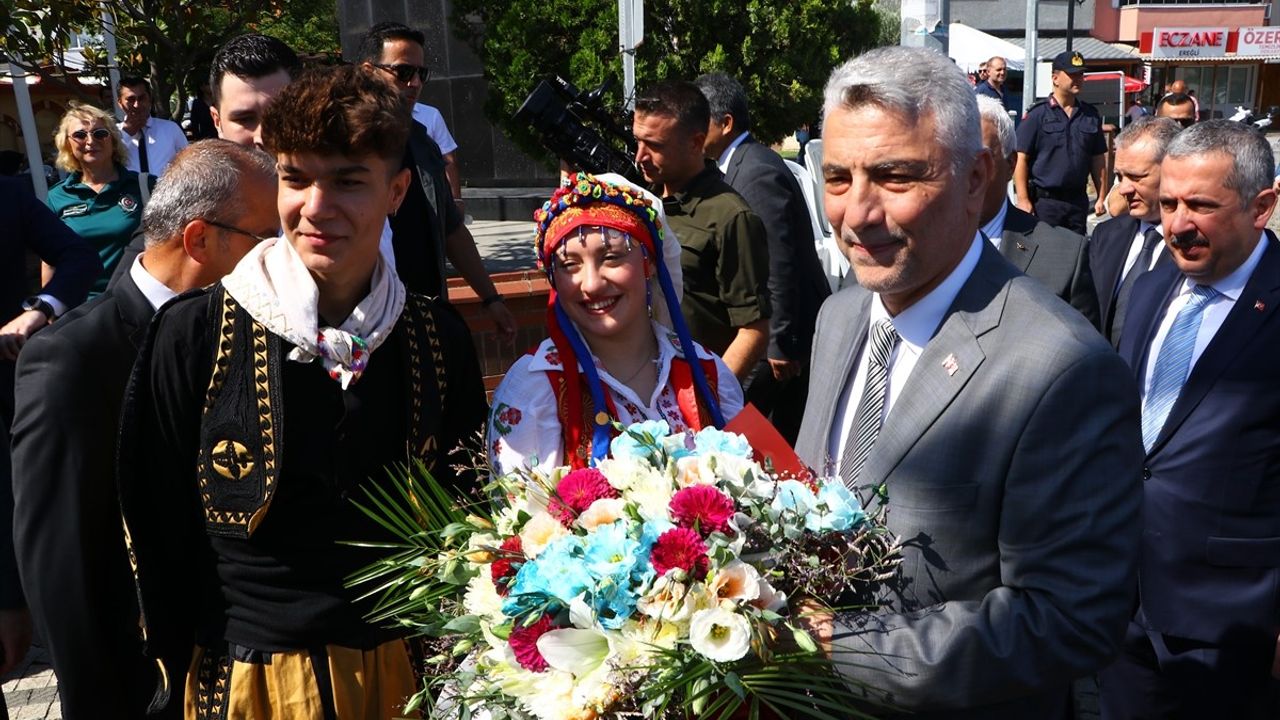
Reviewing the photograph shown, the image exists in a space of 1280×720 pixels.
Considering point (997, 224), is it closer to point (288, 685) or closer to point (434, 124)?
point (288, 685)

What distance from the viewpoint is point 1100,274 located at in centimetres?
450

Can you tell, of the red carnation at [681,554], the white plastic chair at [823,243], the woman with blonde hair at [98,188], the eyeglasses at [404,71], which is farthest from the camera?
the white plastic chair at [823,243]

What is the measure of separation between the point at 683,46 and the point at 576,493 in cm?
1280

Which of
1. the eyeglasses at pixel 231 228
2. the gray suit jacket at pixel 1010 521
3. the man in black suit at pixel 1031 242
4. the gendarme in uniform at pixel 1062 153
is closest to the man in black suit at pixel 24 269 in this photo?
the eyeglasses at pixel 231 228

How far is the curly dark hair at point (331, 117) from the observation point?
2.46 meters

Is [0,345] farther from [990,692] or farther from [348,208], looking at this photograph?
[990,692]

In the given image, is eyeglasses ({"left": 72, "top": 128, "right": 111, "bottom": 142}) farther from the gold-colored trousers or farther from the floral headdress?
the gold-colored trousers

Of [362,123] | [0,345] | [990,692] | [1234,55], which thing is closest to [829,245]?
[0,345]

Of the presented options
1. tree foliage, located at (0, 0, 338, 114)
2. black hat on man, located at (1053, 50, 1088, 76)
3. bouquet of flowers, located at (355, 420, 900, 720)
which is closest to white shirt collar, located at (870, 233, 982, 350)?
bouquet of flowers, located at (355, 420, 900, 720)

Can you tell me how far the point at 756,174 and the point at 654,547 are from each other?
394 centimetres

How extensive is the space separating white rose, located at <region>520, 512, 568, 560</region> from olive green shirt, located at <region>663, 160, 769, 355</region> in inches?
111

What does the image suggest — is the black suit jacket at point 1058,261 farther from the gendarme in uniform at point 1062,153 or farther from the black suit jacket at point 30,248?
the gendarme in uniform at point 1062,153

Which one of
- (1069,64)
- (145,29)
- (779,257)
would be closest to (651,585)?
(779,257)

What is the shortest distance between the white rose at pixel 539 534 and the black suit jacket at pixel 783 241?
140 inches
